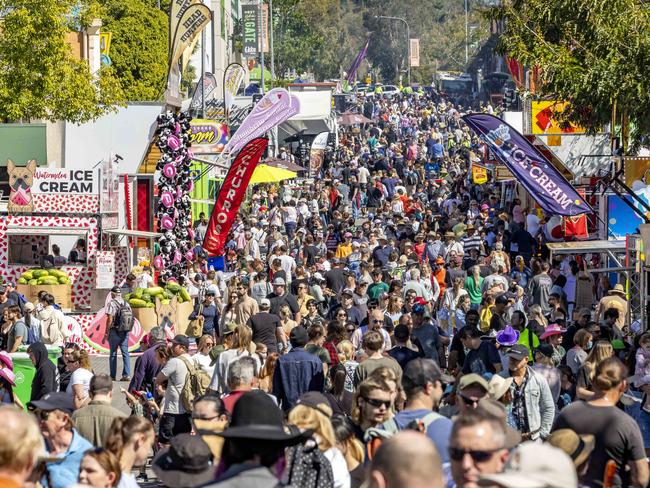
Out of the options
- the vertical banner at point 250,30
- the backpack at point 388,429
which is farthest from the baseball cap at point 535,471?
the vertical banner at point 250,30

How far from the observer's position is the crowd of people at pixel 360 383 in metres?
5.37

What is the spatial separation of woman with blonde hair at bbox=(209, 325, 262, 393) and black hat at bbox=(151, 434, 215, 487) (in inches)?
196

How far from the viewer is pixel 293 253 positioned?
29.5 metres

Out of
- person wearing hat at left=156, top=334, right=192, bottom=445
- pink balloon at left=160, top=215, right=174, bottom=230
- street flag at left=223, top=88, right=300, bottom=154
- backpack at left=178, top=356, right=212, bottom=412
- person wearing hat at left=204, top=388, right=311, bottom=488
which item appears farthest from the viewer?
street flag at left=223, top=88, right=300, bottom=154

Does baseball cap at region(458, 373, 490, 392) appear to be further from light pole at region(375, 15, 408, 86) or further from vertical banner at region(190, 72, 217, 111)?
light pole at region(375, 15, 408, 86)

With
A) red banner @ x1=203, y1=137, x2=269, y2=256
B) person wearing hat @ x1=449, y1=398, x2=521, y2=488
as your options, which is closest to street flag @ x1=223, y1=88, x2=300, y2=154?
red banner @ x1=203, y1=137, x2=269, y2=256

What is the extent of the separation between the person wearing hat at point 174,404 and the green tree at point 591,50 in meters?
7.27

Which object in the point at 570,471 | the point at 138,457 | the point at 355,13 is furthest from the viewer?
the point at 355,13

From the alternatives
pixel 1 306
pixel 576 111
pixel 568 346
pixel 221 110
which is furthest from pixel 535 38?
pixel 221 110

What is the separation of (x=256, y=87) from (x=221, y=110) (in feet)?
97.1

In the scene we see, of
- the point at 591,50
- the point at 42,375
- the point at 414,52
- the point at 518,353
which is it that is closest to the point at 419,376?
the point at 518,353

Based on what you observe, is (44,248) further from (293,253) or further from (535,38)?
(535,38)

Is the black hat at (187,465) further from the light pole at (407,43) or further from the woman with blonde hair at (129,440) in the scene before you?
the light pole at (407,43)

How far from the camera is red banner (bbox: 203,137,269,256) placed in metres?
26.1
